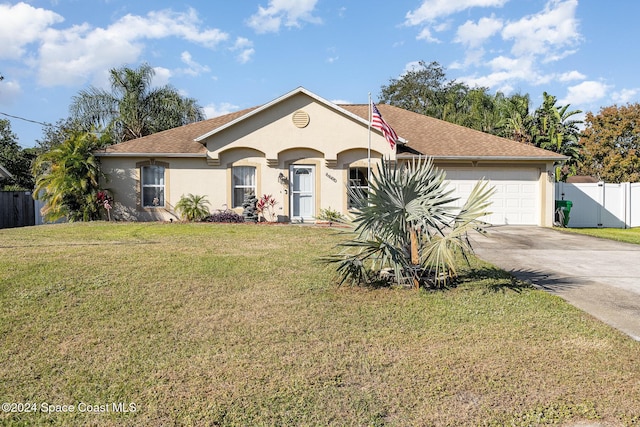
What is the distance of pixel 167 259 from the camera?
909 cm

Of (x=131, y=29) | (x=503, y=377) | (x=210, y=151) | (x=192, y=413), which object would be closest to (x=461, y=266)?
(x=503, y=377)

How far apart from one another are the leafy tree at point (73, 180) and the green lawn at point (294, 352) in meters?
10.2

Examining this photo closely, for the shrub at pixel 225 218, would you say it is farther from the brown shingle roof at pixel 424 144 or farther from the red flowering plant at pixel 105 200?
the red flowering plant at pixel 105 200

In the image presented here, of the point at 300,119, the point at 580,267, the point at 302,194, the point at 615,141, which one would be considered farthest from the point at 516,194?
the point at 615,141

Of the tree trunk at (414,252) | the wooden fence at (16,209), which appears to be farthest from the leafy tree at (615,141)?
the wooden fence at (16,209)

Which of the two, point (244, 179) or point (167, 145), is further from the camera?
point (167, 145)

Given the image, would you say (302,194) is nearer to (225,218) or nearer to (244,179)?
(244,179)

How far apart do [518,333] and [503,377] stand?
4.29 feet

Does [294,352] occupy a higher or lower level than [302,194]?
lower

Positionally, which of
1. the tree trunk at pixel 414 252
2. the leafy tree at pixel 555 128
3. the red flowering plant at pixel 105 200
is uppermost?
the leafy tree at pixel 555 128

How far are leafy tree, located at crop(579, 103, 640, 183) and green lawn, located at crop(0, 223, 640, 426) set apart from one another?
38.8 metres

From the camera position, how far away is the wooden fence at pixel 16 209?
20.0m

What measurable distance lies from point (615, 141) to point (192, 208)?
3941cm

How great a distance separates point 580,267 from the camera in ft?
29.9
